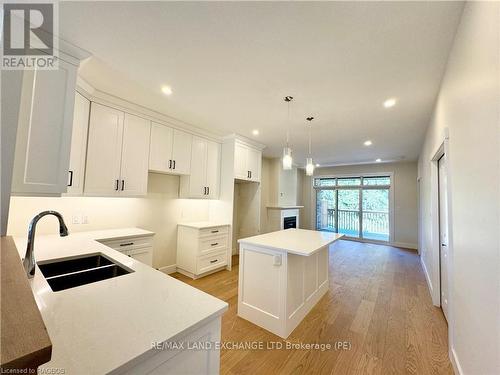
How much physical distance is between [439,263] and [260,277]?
2400 millimetres

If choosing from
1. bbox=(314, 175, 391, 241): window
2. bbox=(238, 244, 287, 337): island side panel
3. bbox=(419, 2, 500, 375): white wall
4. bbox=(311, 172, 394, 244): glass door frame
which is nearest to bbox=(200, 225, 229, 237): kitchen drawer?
bbox=(238, 244, 287, 337): island side panel

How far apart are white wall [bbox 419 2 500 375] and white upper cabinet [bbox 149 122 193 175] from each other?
3.26m

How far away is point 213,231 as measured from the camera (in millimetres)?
3576

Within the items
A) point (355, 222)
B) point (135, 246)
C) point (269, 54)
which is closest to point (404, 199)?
point (355, 222)

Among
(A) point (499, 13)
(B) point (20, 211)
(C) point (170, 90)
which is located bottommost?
(B) point (20, 211)

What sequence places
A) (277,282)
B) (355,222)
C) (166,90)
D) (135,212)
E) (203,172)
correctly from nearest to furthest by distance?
(277,282), (166,90), (135,212), (203,172), (355,222)

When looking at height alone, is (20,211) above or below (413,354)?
above

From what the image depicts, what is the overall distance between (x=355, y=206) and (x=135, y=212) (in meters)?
6.48

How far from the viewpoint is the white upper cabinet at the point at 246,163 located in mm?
3920

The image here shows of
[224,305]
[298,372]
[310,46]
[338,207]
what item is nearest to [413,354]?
[298,372]

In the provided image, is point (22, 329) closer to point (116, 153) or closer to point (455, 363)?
point (116, 153)

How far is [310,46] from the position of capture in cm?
158

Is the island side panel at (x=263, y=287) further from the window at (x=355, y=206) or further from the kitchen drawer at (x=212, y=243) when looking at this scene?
the window at (x=355, y=206)

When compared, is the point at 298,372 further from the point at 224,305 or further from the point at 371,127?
the point at 371,127
